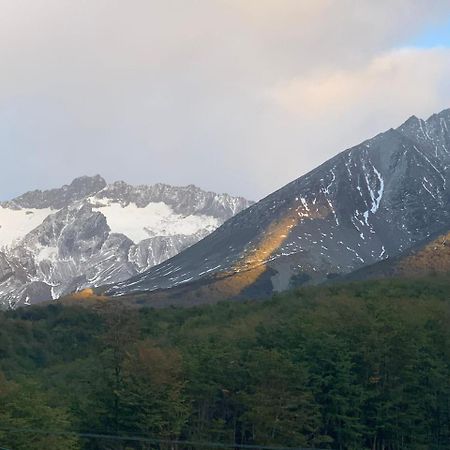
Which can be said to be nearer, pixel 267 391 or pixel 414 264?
pixel 267 391

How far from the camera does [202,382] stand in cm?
7269

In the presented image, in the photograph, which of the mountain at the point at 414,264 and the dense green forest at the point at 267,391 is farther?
the mountain at the point at 414,264

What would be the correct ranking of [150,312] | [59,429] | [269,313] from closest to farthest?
[59,429]
[269,313]
[150,312]

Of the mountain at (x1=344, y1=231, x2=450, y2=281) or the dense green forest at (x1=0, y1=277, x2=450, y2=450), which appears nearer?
the dense green forest at (x1=0, y1=277, x2=450, y2=450)

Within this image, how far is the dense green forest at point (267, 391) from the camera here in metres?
67.9

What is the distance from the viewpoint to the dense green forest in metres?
67.9

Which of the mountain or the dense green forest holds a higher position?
the mountain

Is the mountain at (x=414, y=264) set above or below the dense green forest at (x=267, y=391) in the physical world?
above

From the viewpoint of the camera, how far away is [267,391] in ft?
228

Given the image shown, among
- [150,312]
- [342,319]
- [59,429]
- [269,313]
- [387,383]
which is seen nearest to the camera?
[59,429]

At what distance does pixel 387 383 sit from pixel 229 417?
427 inches

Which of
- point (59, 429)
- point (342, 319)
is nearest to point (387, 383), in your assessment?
point (342, 319)

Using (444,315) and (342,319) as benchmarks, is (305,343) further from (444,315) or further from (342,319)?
(444,315)

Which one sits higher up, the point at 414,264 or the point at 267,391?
the point at 414,264
